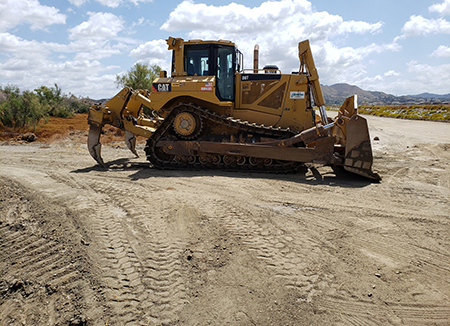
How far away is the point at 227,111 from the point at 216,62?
1317mm

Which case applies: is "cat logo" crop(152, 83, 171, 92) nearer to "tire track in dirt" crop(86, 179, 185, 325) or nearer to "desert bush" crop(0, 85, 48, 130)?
"tire track in dirt" crop(86, 179, 185, 325)

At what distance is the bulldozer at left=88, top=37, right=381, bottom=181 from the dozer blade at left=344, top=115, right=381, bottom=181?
0.81m

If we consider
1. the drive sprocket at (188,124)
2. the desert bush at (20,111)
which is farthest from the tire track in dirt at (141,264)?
the desert bush at (20,111)

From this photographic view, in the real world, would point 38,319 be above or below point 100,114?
below

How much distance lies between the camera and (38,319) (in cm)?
313

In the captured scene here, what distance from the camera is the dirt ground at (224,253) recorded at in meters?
3.10

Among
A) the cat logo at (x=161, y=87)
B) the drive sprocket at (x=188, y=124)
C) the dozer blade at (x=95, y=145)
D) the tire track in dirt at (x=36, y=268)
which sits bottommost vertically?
the tire track in dirt at (x=36, y=268)

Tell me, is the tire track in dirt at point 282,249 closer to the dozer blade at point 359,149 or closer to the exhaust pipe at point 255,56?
the dozer blade at point 359,149

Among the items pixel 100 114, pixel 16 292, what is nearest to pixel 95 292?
pixel 16 292

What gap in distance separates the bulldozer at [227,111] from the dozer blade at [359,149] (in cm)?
81

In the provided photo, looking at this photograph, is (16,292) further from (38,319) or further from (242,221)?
(242,221)

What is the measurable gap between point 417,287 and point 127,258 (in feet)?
10.5

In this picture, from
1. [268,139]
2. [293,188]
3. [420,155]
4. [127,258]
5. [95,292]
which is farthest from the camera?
[420,155]

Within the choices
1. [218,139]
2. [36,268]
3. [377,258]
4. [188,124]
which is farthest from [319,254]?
[188,124]
